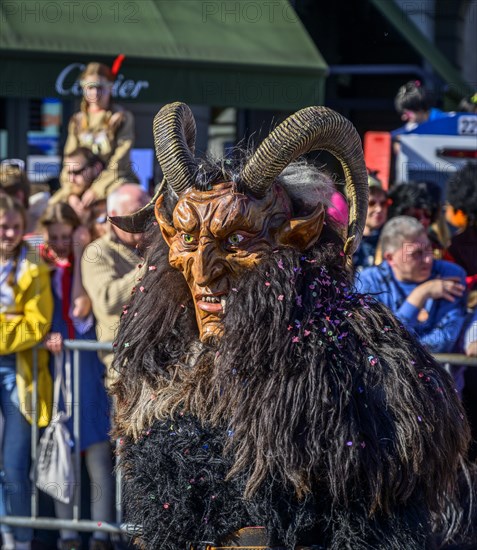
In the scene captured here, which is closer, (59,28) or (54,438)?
(54,438)

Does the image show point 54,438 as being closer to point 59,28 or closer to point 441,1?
point 59,28

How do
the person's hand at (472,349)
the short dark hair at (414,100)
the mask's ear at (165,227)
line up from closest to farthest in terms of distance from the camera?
the mask's ear at (165,227) → the person's hand at (472,349) → the short dark hair at (414,100)

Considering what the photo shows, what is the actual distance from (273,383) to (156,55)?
5.91 metres

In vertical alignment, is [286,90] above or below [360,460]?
above

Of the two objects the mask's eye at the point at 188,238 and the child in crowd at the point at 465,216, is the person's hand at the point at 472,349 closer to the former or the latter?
the child in crowd at the point at 465,216

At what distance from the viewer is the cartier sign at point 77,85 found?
25.0 ft

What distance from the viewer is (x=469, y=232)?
570cm

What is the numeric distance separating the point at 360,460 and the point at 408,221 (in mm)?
2533

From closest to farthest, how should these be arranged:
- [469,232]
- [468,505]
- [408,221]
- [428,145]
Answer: [468,505], [408,221], [469,232], [428,145]

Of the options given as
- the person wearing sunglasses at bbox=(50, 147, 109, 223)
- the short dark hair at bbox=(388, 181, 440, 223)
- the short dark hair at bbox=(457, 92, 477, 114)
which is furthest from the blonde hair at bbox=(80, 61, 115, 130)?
the short dark hair at bbox=(457, 92, 477, 114)

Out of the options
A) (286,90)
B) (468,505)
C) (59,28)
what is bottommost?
(468,505)

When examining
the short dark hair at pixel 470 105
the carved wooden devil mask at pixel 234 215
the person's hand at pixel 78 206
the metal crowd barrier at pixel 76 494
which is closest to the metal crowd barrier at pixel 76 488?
the metal crowd barrier at pixel 76 494

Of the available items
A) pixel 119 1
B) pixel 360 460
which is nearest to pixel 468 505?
pixel 360 460

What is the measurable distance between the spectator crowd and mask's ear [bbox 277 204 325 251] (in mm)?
1902
